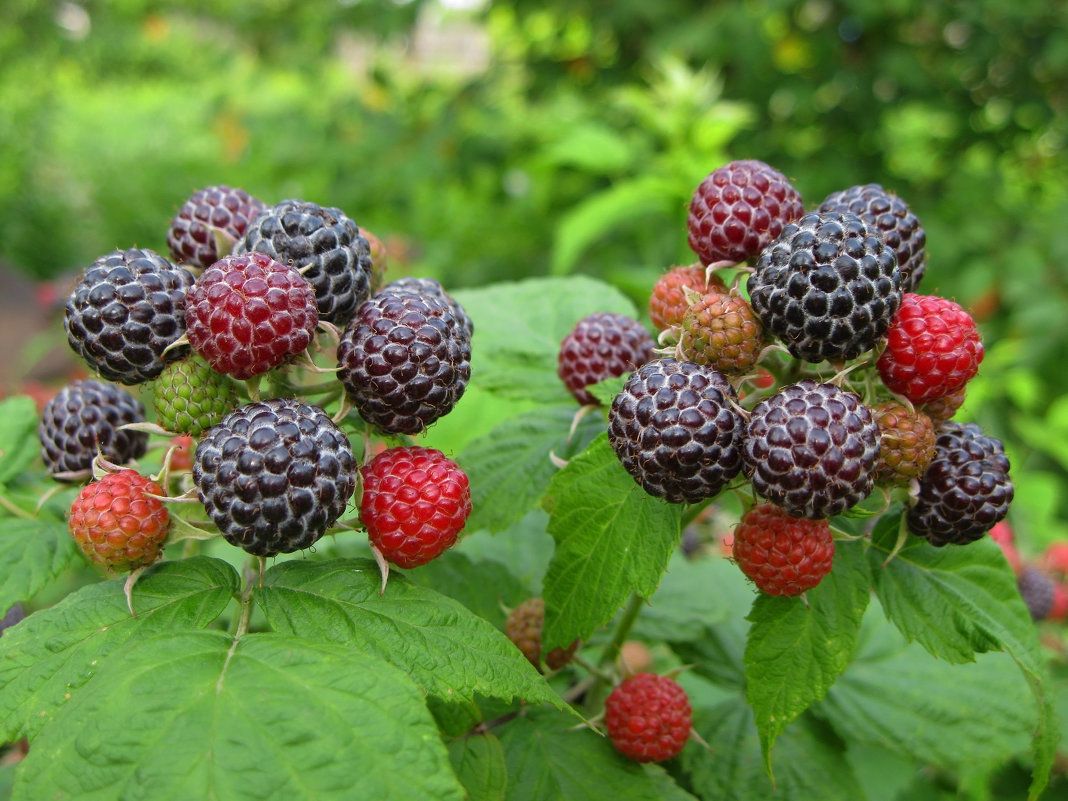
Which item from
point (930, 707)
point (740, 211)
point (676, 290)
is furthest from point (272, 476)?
point (930, 707)

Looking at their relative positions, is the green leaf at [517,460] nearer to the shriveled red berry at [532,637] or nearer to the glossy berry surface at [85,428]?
the shriveled red berry at [532,637]

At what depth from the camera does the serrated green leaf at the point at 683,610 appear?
195 centimetres

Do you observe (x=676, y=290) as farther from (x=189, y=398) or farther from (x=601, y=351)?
(x=189, y=398)

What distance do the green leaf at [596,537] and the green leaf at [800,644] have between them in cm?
20

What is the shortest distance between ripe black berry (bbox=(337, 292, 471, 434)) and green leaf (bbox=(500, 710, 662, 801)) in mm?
583

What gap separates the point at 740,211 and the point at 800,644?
2.27ft

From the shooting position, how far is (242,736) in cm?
111

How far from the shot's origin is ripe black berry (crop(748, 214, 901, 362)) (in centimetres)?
137

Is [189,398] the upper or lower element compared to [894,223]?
lower

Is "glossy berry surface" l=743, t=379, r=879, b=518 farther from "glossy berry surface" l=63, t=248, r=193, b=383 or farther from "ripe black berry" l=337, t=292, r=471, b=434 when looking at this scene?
"glossy berry surface" l=63, t=248, r=193, b=383

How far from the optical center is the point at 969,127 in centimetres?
537

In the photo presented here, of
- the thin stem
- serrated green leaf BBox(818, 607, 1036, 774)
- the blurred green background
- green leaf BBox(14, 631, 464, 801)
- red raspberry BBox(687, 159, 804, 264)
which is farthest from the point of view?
the blurred green background

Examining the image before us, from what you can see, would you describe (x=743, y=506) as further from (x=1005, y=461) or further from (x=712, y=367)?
(x=1005, y=461)

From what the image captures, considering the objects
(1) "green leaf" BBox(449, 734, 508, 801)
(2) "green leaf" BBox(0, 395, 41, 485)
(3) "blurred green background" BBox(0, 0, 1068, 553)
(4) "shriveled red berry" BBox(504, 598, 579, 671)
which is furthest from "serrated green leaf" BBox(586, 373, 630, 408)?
(3) "blurred green background" BBox(0, 0, 1068, 553)
